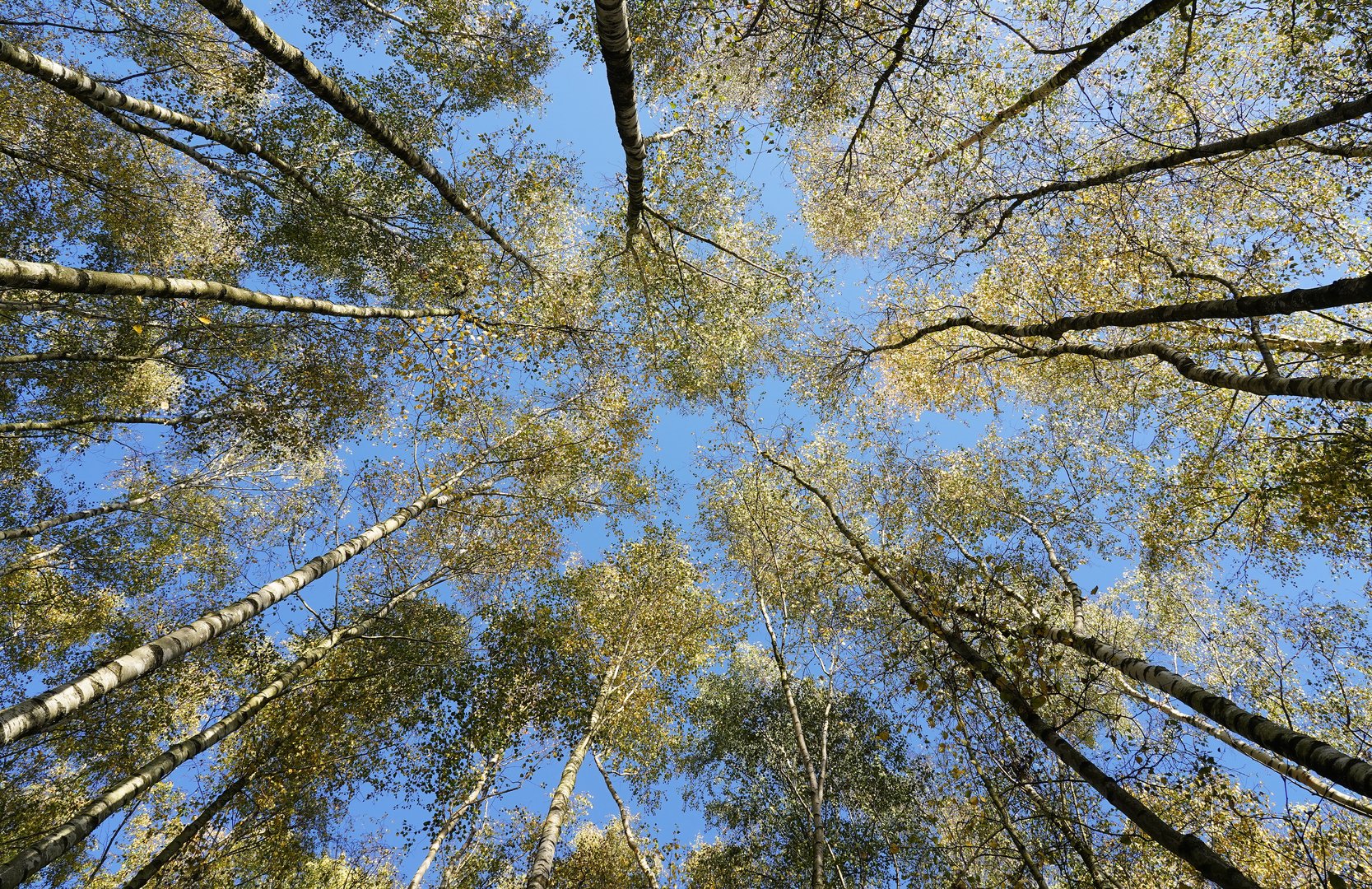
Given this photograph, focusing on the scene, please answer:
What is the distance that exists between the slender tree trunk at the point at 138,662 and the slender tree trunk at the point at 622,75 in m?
7.07

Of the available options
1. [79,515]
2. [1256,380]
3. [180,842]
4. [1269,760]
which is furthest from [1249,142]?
[79,515]

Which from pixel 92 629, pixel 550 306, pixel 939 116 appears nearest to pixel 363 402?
pixel 550 306

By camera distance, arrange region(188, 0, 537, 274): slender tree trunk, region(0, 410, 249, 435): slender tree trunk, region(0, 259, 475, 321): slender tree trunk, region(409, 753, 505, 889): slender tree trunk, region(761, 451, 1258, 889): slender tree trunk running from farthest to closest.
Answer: region(409, 753, 505, 889): slender tree trunk → region(0, 410, 249, 435): slender tree trunk → region(188, 0, 537, 274): slender tree trunk → region(0, 259, 475, 321): slender tree trunk → region(761, 451, 1258, 889): slender tree trunk

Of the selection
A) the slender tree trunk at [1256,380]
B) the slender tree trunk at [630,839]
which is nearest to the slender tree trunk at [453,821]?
the slender tree trunk at [630,839]

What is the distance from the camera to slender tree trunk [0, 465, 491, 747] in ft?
14.5

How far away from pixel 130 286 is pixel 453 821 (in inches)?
474

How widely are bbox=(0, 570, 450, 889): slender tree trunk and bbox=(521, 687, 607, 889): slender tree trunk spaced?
4.27 m

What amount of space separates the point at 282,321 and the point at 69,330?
4538 millimetres

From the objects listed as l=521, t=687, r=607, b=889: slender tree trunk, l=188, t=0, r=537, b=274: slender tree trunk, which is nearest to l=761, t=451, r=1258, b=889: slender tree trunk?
l=521, t=687, r=607, b=889: slender tree trunk

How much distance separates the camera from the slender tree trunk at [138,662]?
14.5ft

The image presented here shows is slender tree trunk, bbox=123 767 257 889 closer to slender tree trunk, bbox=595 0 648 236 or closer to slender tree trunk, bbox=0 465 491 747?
slender tree trunk, bbox=0 465 491 747

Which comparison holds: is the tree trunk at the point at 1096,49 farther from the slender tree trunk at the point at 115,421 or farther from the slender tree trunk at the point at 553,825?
the slender tree trunk at the point at 115,421

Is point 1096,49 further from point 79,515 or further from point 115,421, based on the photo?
point 79,515

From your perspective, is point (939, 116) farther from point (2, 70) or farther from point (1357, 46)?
point (2, 70)
